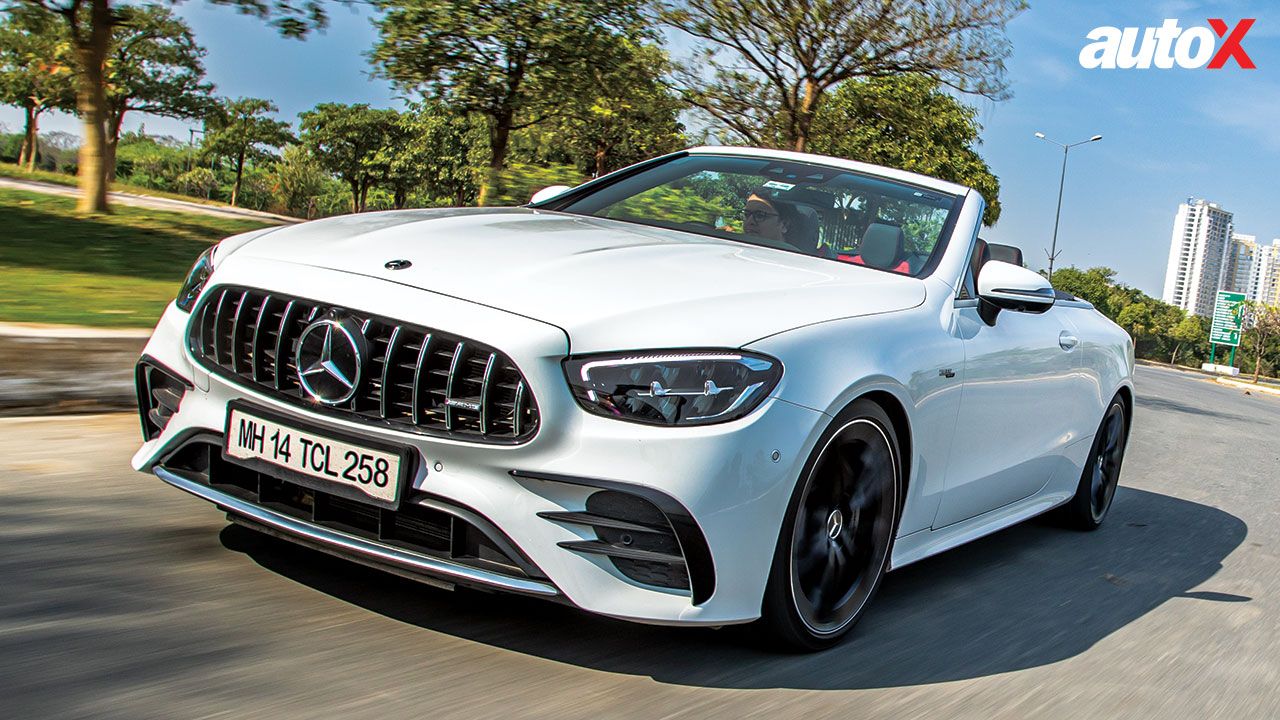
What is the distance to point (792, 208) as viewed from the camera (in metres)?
4.45

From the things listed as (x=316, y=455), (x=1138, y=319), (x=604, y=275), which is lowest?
(x=316, y=455)

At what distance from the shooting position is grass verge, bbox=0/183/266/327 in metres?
8.43

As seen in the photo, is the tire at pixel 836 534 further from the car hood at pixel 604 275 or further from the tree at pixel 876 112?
the tree at pixel 876 112

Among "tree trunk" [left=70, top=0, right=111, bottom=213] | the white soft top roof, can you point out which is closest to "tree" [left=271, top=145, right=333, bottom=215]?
"tree trunk" [left=70, top=0, right=111, bottom=213]

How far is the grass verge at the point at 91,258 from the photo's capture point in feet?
27.7

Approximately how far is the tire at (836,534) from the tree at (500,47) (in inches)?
640

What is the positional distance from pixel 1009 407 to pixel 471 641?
2.14m

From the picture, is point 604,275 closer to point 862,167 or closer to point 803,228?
point 803,228

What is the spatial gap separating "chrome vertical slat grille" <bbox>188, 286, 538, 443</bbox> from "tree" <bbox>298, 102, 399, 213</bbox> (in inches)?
2850

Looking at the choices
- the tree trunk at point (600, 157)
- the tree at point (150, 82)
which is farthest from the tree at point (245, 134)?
the tree trunk at point (600, 157)

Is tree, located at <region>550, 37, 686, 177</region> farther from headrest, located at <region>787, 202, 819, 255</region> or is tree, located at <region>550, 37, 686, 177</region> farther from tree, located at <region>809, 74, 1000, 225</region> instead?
headrest, located at <region>787, 202, 819, 255</region>

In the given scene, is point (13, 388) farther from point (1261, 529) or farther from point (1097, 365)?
point (1261, 529)

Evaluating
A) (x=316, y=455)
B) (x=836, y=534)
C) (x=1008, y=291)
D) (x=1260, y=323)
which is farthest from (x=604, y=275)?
(x=1260, y=323)

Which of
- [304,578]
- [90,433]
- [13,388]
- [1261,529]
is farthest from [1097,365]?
[13,388]
